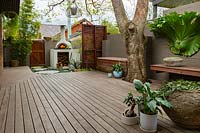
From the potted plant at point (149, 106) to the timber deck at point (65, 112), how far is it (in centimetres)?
12

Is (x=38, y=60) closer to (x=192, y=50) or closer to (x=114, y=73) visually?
(x=114, y=73)

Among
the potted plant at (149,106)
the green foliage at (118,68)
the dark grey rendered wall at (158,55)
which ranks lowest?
the potted plant at (149,106)

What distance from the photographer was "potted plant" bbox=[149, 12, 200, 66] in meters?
4.81

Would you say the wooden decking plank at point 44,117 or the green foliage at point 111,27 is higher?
the green foliage at point 111,27

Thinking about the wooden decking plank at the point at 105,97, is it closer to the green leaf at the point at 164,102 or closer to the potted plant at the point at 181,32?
the green leaf at the point at 164,102

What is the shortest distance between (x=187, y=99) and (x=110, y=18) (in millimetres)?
10324

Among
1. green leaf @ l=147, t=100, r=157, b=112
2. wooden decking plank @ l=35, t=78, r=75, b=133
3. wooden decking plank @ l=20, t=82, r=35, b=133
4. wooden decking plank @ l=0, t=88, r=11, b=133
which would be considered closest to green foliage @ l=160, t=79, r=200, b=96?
green leaf @ l=147, t=100, r=157, b=112

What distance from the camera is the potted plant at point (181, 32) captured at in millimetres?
4810

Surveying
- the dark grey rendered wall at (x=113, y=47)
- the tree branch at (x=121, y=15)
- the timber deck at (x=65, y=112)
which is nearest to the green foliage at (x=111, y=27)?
the dark grey rendered wall at (x=113, y=47)

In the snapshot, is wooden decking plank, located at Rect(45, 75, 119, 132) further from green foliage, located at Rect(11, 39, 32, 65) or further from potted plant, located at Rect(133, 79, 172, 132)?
green foliage, located at Rect(11, 39, 32, 65)

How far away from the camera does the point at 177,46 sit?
524 centimetres

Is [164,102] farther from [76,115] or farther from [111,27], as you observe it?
[111,27]

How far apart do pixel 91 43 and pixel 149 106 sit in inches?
281

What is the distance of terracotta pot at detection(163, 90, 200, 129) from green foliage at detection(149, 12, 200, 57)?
2902 millimetres
